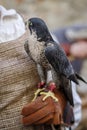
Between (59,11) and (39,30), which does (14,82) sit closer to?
(39,30)

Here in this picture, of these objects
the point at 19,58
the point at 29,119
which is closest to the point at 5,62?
the point at 19,58

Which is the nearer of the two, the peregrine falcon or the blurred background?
the peregrine falcon

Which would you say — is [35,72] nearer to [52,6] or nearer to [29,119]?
[29,119]

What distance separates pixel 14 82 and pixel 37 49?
20cm

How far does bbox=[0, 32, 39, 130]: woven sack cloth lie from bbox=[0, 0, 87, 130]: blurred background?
2323mm

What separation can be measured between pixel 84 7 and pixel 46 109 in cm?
273

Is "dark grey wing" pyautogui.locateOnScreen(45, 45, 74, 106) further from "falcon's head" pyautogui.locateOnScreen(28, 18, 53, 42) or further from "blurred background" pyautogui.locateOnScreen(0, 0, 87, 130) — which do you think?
"blurred background" pyautogui.locateOnScreen(0, 0, 87, 130)

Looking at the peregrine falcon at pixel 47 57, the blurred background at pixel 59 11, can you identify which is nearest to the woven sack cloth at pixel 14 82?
the peregrine falcon at pixel 47 57

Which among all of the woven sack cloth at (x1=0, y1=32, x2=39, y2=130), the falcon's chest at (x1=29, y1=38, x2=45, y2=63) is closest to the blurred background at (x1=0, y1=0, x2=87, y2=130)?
the woven sack cloth at (x1=0, y1=32, x2=39, y2=130)

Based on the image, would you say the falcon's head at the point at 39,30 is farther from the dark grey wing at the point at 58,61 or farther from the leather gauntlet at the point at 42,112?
the leather gauntlet at the point at 42,112

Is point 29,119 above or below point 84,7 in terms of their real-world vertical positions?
below

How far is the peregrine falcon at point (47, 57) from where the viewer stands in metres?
2.30

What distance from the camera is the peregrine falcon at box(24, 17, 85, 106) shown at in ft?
7.55

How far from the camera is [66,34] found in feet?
15.5
